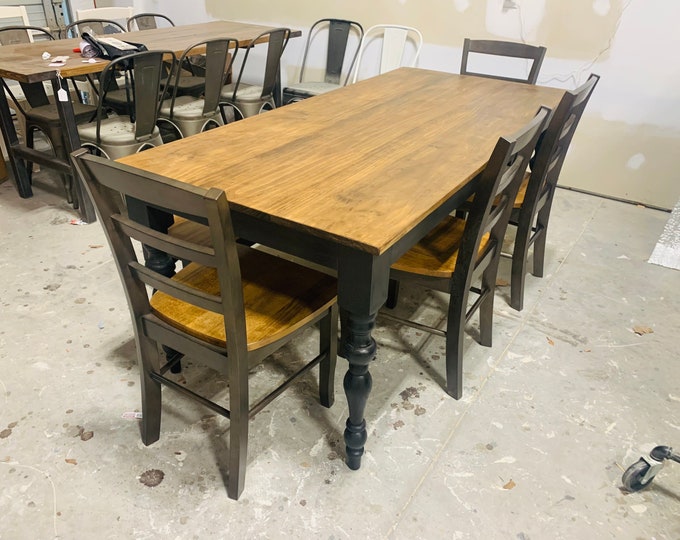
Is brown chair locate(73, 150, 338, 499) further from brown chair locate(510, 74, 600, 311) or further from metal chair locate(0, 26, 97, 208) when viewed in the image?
metal chair locate(0, 26, 97, 208)

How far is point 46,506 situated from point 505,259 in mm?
2173

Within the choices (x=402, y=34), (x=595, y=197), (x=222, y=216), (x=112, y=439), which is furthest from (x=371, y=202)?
(x=402, y=34)

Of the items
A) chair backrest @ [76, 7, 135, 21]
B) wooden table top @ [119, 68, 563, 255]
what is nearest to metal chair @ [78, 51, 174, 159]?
wooden table top @ [119, 68, 563, 255]

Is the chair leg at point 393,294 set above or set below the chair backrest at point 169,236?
below

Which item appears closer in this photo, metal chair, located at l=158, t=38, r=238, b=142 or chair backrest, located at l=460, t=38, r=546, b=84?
chair backrest, located at l=460, t=38, r=546, b=84

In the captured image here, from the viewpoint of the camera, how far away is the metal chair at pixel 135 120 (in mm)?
2604

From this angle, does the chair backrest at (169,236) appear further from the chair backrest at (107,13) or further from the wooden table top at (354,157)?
the chair backrest at (107,13)

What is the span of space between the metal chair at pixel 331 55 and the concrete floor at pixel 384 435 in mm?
2148

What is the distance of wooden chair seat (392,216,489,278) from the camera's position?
1.64 meters

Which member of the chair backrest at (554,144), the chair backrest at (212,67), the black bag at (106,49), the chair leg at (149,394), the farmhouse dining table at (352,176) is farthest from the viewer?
the chair backrest at (212,67)

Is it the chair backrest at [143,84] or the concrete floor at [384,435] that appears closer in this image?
the concrete floor at [384,435]

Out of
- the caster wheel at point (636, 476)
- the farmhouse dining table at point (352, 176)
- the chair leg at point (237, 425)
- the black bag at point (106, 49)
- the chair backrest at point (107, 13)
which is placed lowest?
the caster wheel at point (636, 476)

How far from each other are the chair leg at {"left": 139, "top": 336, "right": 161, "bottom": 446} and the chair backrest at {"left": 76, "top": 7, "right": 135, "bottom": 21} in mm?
3293

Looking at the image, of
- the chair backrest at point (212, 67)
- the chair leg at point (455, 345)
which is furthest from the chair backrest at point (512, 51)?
the chair leg at point (455, 345)
